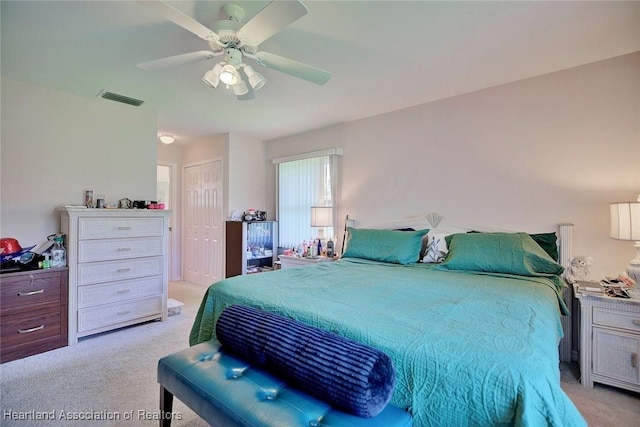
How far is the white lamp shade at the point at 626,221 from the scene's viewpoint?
6.29 feet

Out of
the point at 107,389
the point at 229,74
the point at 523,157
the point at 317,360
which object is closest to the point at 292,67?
the point at 229,74

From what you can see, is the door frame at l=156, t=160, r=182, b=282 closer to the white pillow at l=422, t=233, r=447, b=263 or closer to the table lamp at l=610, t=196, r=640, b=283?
the white pillow at l=422, t=233, r=447, b=263

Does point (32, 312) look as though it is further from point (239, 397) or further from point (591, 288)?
point (591, 288)

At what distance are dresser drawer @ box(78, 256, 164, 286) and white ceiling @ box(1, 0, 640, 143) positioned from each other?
67.3 inches

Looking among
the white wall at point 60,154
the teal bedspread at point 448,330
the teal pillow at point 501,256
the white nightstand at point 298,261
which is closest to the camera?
the teal bedspread at point 448,330

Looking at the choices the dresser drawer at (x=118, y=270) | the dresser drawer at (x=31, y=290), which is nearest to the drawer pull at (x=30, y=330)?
the dresser drawer at (x=31, y=290)

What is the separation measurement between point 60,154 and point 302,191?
2.74 meters

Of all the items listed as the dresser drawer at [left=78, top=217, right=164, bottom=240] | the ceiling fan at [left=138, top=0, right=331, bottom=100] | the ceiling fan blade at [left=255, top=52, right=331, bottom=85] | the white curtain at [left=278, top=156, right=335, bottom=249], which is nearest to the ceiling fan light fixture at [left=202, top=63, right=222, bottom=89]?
the ceiling fan at [left=138, top=0, right=331, bottom=100]

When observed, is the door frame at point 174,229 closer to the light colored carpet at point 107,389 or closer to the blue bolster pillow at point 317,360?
the light colored carpet at point 107,389

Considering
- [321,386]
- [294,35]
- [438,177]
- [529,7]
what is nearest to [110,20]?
[294,35]

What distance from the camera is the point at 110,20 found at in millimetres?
1874

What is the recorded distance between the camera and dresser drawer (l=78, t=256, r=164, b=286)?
2.79m

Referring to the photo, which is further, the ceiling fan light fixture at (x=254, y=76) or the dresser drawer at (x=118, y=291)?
the dresser drawer at (x=118, y=291)

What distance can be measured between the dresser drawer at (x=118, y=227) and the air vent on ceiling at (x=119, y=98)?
4.20 feet
